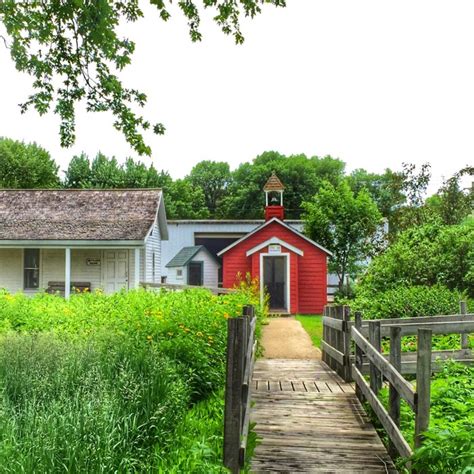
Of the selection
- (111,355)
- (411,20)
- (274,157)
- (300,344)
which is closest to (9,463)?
(111,355)

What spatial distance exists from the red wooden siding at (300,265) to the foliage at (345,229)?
3491 millimetres

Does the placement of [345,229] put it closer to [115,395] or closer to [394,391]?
[394,391]

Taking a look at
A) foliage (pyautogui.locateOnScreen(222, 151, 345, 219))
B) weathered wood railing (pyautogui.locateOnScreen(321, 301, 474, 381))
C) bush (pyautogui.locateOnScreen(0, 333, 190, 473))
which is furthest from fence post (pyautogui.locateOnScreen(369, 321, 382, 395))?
foliage (pyautogui.locateOnScreen(222, 151, 345, 219))

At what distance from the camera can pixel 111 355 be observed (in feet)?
22.5

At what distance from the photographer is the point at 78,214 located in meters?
23.3

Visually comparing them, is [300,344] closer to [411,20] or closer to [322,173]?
[411,20]

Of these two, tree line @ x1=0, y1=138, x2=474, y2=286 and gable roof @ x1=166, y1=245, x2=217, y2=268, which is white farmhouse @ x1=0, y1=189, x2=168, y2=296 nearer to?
gable roof @ x1=166, y1=245, x2=217, y2=268

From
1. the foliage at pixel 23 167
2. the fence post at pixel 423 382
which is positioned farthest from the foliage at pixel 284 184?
the fence post at pixel 423 382

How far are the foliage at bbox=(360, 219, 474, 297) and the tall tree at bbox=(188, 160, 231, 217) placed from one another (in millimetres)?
46387

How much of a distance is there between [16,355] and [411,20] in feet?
24.8

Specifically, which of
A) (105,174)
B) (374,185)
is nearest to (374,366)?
(105,174)

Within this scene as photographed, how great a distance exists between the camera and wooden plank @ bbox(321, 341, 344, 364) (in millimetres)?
8884

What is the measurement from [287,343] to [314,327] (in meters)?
4.37

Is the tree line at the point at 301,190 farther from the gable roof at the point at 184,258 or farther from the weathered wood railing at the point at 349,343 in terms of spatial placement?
the weathered wood railing at the point at 349,343
